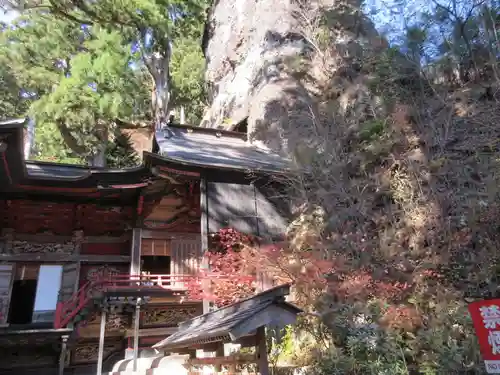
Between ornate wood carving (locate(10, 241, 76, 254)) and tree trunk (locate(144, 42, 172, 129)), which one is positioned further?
tree trunk (locate(144, 42, 172, 129))

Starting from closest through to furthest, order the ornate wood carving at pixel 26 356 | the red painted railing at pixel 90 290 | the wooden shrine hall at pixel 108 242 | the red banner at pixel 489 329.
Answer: the red banner at pixel 489 329
the red painted railing at pixel 90 290
the wooden shrine hall at pixel 108 242
the ornate wood carving at pixel 26 356

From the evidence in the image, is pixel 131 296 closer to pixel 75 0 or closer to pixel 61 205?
pixel 61 205

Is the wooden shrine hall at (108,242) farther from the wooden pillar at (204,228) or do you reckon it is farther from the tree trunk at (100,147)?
the tree trunk at (100,147)

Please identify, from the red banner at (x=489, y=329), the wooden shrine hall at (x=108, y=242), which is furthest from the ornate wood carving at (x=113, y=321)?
the red banner at (x=489, y=329)

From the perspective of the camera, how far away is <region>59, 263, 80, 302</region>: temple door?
1008 centimetres

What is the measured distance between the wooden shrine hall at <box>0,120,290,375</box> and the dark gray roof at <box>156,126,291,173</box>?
109 mm

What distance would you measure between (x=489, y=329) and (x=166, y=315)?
791cm

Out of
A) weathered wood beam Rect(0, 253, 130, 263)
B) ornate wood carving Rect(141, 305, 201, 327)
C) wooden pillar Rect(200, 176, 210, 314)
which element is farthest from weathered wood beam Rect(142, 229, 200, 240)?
wooden pillar Rect(200, 176, 210, 314)

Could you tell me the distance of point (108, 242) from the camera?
35.7ft

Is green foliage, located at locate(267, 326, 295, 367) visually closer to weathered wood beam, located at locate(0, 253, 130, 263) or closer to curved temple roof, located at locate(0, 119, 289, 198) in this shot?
curved temple roof, located at locate(0, 119, 289, 198)

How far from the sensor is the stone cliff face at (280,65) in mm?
14242

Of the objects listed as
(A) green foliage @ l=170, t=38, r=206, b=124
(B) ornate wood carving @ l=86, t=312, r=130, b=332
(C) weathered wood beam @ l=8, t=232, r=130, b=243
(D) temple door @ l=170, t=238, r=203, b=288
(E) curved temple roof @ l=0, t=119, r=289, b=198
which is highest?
(A) green foliage @ l=170, t=38, r=206, b=124

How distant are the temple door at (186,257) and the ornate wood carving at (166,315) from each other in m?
0.93

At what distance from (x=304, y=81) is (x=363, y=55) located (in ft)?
7.99
